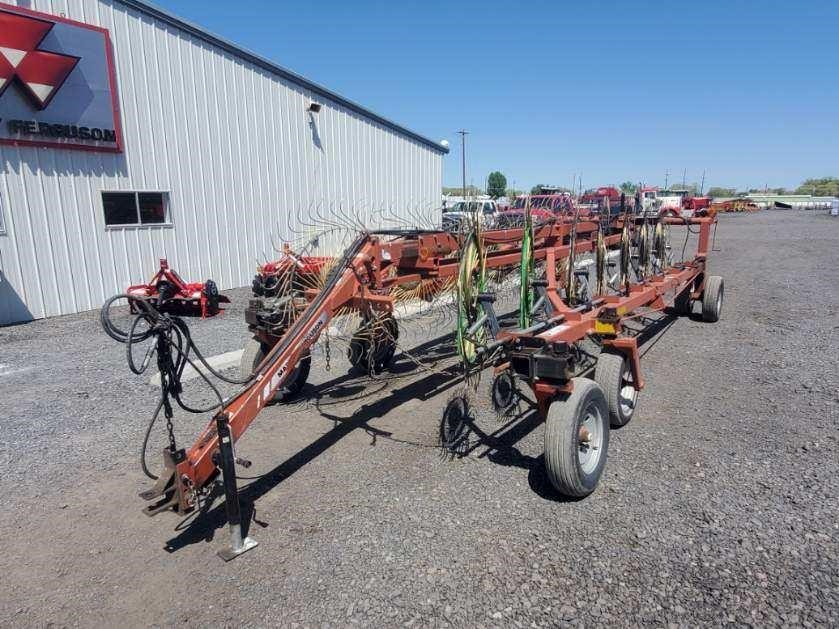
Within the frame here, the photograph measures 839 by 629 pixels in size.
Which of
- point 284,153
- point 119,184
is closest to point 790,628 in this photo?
point 119,184

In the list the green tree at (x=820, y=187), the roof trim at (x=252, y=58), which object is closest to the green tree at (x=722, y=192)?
Answer: the green tree at (x=820, y=187)

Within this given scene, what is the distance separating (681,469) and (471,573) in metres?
1.98

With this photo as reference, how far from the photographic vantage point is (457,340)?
4211 millimetres

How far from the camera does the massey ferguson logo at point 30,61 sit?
28.0 ft

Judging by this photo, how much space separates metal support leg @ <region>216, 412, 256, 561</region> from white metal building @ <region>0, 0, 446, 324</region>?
8151 mm

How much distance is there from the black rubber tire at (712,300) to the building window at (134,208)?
400 inches

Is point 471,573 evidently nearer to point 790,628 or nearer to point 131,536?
point 790,628

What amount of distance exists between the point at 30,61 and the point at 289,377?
25.4 feet

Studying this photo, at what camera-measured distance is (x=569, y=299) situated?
229 inches

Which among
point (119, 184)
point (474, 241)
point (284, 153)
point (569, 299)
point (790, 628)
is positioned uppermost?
point (284, 153)

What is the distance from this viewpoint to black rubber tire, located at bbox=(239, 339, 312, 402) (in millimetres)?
5082

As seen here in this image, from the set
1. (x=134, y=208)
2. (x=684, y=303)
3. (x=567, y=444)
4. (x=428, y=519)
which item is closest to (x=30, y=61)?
(x=134, y=208)

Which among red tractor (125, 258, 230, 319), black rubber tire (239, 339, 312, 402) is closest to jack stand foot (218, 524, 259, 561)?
black rubber tire (239, 339, 312, 402)

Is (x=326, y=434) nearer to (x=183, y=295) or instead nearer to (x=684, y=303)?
(x=183, y=295)
